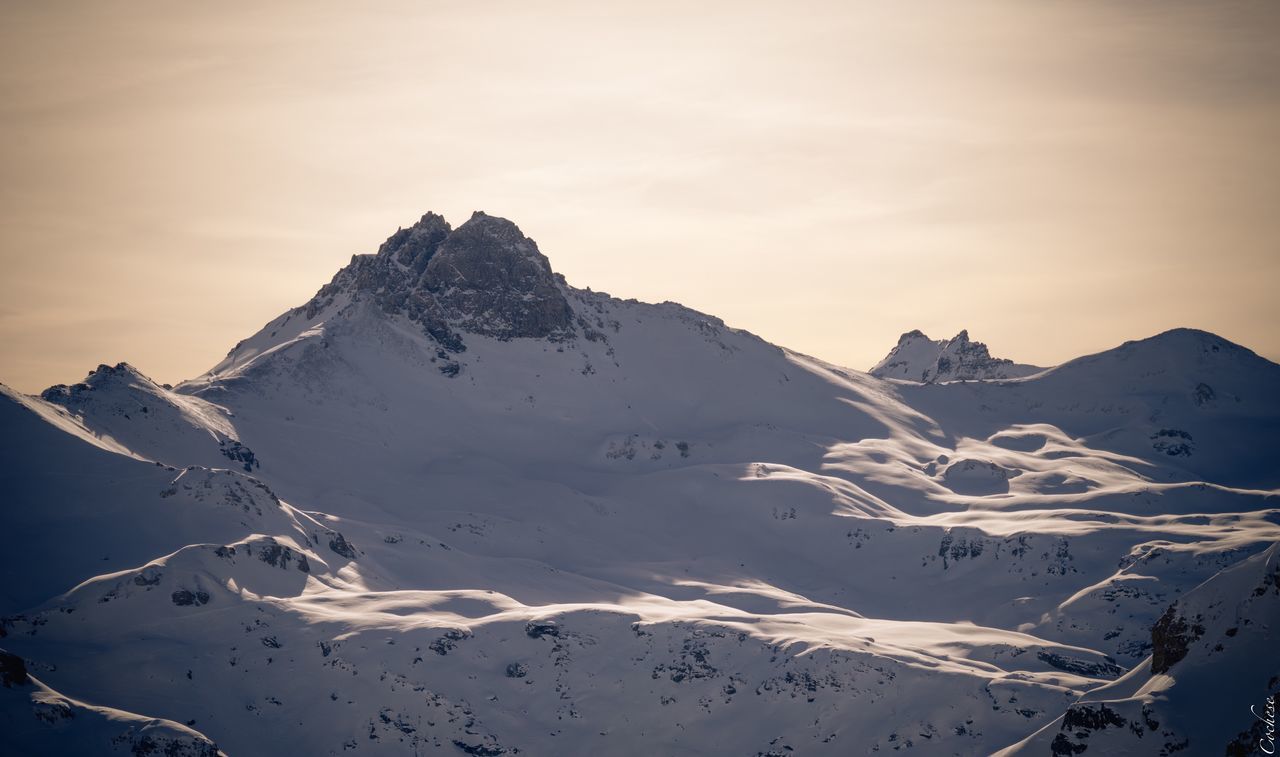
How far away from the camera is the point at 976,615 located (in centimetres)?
19488

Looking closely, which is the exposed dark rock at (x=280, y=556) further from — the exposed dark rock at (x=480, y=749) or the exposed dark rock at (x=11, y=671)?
the exposed dark rock at (x=11, y=671)

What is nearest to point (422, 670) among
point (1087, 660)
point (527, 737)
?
point (527, 737)

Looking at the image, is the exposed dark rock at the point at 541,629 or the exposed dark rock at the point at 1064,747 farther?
the exposed dark rock at the point at 541,629

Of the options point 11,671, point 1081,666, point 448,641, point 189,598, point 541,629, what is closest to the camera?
point 11,671

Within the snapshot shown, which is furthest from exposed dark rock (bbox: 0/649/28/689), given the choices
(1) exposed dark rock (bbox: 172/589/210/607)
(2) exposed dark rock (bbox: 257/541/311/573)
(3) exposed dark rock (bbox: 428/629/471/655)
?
(3) exposed dark rock (bbox: 428/629/471/655)

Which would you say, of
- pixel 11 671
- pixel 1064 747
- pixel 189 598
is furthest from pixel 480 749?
pixel 1064 747

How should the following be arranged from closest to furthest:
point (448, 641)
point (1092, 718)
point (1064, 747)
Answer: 1. point (1092, 718)
2. point (1064, 747)
3. point (448, 641)

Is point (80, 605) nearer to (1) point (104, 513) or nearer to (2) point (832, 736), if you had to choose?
(1) point (104, 513)

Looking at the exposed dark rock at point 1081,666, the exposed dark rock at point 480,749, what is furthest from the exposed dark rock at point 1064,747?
the exposed dark rock at point 480,749

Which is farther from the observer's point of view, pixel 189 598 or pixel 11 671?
pixel 189 598

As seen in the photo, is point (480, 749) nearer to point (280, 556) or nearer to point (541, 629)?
point (541, 629)

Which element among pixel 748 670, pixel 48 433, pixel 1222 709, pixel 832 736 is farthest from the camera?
pixel 48 433

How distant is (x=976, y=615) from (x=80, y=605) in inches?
4719

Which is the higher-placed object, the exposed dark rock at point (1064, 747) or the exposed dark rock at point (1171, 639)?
the exposed dark rock at point (1171, 639)
